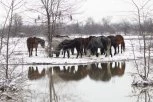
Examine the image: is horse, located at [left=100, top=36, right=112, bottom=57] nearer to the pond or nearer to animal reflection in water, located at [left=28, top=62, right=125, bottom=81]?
animal reflection in water, located at [left=28, top=62, right=125, bottom=81]

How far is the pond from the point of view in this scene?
13.9m

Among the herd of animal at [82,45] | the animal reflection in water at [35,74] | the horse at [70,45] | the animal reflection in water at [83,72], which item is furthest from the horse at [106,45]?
the animal reflection in water at [35,74]

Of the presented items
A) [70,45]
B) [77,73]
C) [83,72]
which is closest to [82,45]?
[70,45]

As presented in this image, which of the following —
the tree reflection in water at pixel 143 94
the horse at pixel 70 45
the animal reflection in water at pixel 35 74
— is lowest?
the tree reflection in water at pixel 143 94

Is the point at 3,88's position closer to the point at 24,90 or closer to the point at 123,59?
the point at 24,90

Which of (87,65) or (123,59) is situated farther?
(123,59)

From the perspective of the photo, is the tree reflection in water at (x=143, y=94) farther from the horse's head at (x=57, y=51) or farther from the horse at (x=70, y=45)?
the horse's head at (x=57, y=51)

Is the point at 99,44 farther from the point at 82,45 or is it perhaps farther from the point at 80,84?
the point at 80,84

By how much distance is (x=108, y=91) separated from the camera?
49.4ft

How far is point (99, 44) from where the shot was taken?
3072 cm

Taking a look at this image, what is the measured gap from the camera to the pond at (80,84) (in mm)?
13891

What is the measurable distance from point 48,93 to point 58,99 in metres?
1.38

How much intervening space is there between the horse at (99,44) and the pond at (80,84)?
6197 mm

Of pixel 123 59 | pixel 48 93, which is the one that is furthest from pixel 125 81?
pixel 123 59
